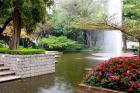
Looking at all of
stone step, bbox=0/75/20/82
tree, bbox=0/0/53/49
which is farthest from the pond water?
tree, bbox=0/0/53/49

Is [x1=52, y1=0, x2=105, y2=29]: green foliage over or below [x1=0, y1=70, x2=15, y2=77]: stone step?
over

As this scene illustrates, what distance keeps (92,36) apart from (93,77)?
32448mm

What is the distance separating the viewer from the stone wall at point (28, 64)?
11.0 m

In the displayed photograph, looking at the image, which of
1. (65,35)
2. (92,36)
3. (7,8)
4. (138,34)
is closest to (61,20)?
(65,35)

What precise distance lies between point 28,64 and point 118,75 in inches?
238

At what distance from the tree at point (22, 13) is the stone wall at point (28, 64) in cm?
163

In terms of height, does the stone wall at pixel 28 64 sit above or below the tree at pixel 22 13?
below

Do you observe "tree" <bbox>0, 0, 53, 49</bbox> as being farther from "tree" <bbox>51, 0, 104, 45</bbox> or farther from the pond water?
"tree" <bbox>51, 0, 104, 45</bbox>

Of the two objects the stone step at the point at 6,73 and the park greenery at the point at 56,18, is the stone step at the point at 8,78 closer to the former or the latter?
the stone step at the point at 6,73

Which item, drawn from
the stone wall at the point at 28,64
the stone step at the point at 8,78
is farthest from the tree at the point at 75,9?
the stone step at the point at 8,78

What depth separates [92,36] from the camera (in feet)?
127

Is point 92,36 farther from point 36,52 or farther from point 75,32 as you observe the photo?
point 36,52

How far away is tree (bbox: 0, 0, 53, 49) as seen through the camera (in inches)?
468

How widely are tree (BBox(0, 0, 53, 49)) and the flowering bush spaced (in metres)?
6.46
